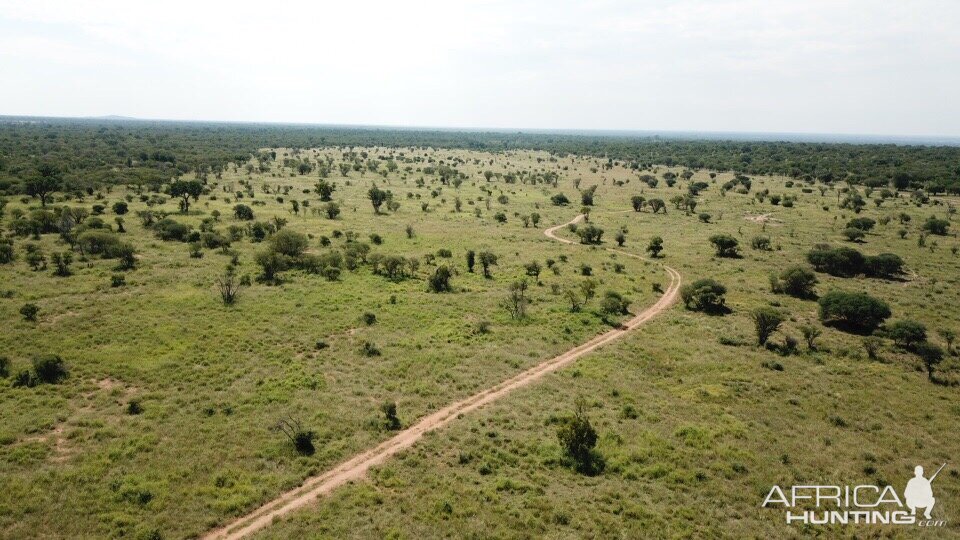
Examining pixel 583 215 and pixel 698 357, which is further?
pixel 583 215

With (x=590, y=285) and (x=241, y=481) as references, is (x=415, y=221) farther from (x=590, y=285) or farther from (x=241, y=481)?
(x=241, y=481)

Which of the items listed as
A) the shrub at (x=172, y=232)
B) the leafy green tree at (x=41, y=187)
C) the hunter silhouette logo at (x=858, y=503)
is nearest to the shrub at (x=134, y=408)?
the hunter silhouette logo at (x=858, y=503)

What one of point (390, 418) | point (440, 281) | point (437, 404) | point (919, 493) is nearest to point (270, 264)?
point (440, 281)

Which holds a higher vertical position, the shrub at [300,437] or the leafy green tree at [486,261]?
the leafy green tree at [486,261]

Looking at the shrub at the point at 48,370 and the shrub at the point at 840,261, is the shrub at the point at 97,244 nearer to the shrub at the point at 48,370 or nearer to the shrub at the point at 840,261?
the shrub at the point at 48,370

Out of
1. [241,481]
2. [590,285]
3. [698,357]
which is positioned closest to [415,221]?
[590,285]

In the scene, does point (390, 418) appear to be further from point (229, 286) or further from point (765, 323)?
point (765, 323)
